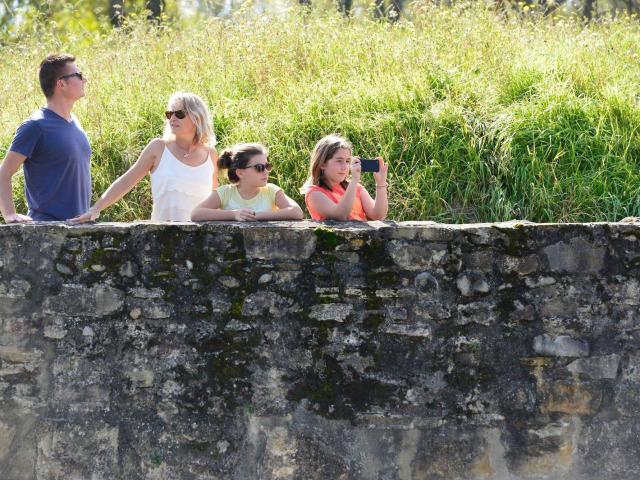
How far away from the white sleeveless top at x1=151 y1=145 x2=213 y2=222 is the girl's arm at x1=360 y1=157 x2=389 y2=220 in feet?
2.95

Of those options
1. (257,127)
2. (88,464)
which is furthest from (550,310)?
(257,127)

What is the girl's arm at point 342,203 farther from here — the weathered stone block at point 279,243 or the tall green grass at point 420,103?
the tall green grass at point 420,103

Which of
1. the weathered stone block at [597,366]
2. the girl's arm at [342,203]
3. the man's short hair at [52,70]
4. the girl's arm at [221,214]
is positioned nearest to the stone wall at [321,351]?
the weathered stone block at [597,366]

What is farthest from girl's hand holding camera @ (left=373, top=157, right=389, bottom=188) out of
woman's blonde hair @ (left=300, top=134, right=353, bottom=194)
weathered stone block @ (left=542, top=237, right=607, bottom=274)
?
weathered stone block @ (left=542, top=237, right=607, bottom=274)

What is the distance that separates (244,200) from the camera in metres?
4.74

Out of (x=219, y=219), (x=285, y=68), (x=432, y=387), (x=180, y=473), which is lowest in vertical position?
(x=180, y=473)

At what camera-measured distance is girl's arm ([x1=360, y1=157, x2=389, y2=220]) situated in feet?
15.6

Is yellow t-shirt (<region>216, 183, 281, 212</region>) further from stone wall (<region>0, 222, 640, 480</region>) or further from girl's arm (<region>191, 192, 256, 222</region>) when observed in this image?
stone wall (<region>0, 222, 640, 480</region>)

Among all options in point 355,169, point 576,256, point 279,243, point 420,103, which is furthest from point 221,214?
Result: point 420,103

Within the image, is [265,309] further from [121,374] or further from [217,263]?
[121,374]

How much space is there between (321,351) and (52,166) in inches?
76.2

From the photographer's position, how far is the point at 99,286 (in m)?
4.12

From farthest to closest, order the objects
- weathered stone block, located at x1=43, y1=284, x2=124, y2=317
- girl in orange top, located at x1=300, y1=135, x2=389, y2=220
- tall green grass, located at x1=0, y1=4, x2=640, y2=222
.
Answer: tall green grass, located at x1=0, y1=4, x2=640, y2=222 → girl in orange top, located at x1=300, y1=135, x2=389, y2=220 → weathered stone block, located at x1=43, y1=284, x2=124, y2=317

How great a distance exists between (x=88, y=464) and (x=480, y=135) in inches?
157
